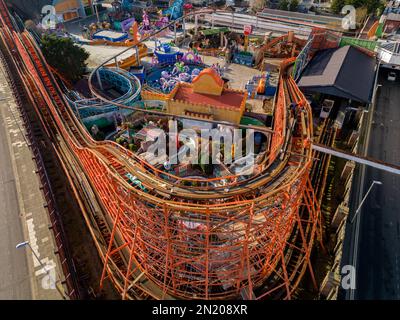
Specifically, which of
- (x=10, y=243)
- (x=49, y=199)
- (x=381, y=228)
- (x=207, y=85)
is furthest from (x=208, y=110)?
(x=10, y=243)

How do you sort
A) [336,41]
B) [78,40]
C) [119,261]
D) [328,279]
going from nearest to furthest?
1. [328,279]
2. [119,261]
3. [336,41]
4. [78,40]

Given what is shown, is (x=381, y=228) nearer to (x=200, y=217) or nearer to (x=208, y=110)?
(x=200, y=217)

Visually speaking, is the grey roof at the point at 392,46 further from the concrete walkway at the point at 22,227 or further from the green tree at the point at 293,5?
the concrete walkway at the point at 22,227

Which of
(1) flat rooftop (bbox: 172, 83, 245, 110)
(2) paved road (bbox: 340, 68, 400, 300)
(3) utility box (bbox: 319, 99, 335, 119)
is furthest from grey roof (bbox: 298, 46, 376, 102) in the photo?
(1) flat rooftop (bbox: 172, 83, 245, 110)

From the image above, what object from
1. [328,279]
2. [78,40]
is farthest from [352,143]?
[78,40]

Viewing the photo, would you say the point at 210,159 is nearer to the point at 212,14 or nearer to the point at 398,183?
the point at 398,183

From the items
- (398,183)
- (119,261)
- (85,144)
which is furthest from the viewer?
(398,183)
